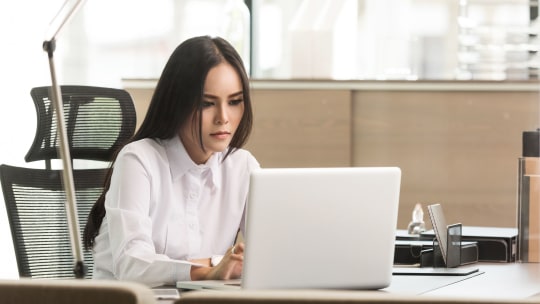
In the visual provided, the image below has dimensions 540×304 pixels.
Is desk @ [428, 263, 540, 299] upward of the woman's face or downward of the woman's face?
downward

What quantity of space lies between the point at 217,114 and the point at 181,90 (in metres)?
0.10

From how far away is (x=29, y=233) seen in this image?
2.63 metres

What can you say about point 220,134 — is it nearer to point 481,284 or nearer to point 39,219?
point 39,219

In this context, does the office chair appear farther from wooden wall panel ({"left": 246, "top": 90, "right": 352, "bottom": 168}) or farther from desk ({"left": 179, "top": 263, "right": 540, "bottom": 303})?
wooden wall panel ({"left": 246, "top": 90, "right": 352, "bottom": 168})

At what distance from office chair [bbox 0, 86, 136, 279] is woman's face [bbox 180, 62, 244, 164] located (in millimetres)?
376

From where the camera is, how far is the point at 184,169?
2.47 meters

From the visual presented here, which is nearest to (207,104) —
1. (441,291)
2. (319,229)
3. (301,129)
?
(319,229)

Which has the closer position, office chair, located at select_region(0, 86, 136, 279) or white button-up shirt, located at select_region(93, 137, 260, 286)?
white button-up shirt, located at select_region(93, 137, 260, 286)

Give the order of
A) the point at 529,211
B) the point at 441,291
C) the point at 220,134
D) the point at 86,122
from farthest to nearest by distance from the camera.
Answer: the point at 86,122 < the point at 529,211 < the point at 220,134 < the point at 441,291

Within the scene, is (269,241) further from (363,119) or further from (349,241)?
(363,119)

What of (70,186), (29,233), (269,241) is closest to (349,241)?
(269,241)

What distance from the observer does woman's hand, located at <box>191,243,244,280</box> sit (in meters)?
2.06

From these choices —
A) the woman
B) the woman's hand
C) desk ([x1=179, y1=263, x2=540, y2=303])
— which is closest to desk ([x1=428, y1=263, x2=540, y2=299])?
desk ([x1=179, y1=263, x2=540, y2=303])

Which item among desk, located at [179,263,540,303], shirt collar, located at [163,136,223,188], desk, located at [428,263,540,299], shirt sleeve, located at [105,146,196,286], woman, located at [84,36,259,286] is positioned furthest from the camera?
shirt collar, located at [163,136,223,188]
